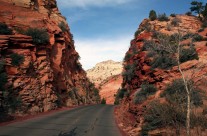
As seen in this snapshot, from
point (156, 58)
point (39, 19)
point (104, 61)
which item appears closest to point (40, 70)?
point (39, 19)

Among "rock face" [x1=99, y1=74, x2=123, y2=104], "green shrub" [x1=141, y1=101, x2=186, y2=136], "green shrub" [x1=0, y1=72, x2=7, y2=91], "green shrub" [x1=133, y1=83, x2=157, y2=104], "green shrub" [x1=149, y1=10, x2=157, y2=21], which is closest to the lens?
"green shrub" [x1=141, y1=101, x2=186, y2=136]

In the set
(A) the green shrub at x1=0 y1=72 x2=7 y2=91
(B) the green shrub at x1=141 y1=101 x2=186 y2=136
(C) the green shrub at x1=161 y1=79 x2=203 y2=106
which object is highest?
(A) the green shrub at x1=0 y1=72 x2=7 y2=91

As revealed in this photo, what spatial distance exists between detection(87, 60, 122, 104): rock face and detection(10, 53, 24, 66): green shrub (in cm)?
6639

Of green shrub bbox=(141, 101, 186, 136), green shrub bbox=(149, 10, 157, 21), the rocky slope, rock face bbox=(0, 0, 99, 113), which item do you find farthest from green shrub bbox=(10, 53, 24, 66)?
green shrub bbox=(149, 10, 157, 21)

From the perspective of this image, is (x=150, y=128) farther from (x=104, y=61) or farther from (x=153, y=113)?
(x=104, y=61)

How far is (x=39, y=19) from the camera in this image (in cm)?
3819

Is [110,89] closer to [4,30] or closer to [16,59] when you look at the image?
[4,30]

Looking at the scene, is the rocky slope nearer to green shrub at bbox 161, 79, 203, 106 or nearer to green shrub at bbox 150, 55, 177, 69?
green shrub at bbox 150, 55, 177, 69

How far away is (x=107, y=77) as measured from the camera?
137 m

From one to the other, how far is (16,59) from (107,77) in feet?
362

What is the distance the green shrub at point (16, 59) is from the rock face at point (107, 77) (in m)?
66.4

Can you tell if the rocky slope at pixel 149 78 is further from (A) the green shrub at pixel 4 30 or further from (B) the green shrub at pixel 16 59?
(A) the green shrub at pixel 4 30

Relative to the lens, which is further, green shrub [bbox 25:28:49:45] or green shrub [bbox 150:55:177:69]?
green shrub [bbox 25:28:49:45]

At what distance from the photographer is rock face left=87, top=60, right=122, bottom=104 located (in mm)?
99213
